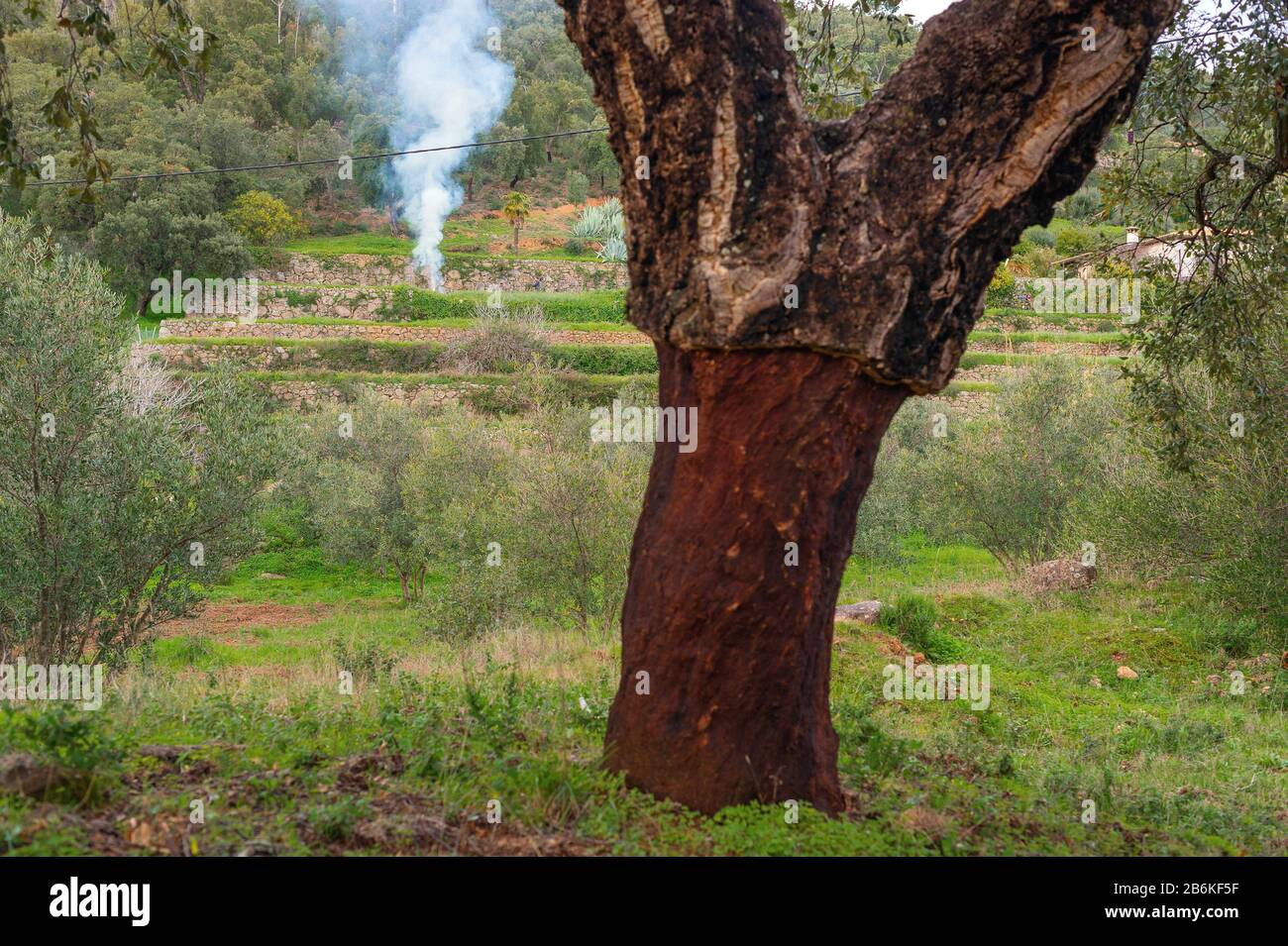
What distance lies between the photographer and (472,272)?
5144 cm

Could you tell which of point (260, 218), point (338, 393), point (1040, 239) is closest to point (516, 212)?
point (260, 218)

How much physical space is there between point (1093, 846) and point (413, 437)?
20.1m

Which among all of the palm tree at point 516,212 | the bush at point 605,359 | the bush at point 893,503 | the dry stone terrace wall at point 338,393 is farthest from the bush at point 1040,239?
the dry stone terrace wall at point 338,393

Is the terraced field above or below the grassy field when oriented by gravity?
above

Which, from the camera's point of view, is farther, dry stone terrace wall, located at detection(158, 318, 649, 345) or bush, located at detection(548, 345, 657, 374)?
dry stone terrace wall, located at detection(158, 318, 649, 345)

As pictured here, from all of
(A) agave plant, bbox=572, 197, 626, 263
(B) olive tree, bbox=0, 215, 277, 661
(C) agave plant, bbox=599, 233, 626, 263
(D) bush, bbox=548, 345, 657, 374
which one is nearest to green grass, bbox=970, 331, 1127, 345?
(D) bush, bbox=548, 345, 657, 374

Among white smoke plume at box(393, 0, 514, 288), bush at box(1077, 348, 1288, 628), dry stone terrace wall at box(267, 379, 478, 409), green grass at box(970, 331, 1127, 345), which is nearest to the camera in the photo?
bush at box(1077, 348, 1288, 628)

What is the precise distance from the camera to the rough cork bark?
14.3 feet

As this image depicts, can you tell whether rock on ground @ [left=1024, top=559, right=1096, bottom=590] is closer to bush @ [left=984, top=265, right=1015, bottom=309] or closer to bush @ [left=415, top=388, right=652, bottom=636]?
bush @ [left=415, top=388, right=652, bottom=636]

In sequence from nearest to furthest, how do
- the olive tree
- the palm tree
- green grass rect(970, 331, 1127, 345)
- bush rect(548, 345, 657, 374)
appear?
1. the olive tree
2. bush rect(548, 345, 657, 374)
3. green grass rect(970, 331, 1127, 345)
4. the palm tree

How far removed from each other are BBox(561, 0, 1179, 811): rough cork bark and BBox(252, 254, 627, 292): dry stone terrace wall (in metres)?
45.6

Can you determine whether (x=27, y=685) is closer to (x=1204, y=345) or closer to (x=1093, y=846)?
(x=1093, y=846)

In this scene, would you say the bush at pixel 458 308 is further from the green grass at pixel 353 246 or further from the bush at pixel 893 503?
the bush at pixel 893 503

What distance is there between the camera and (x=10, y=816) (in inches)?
140
